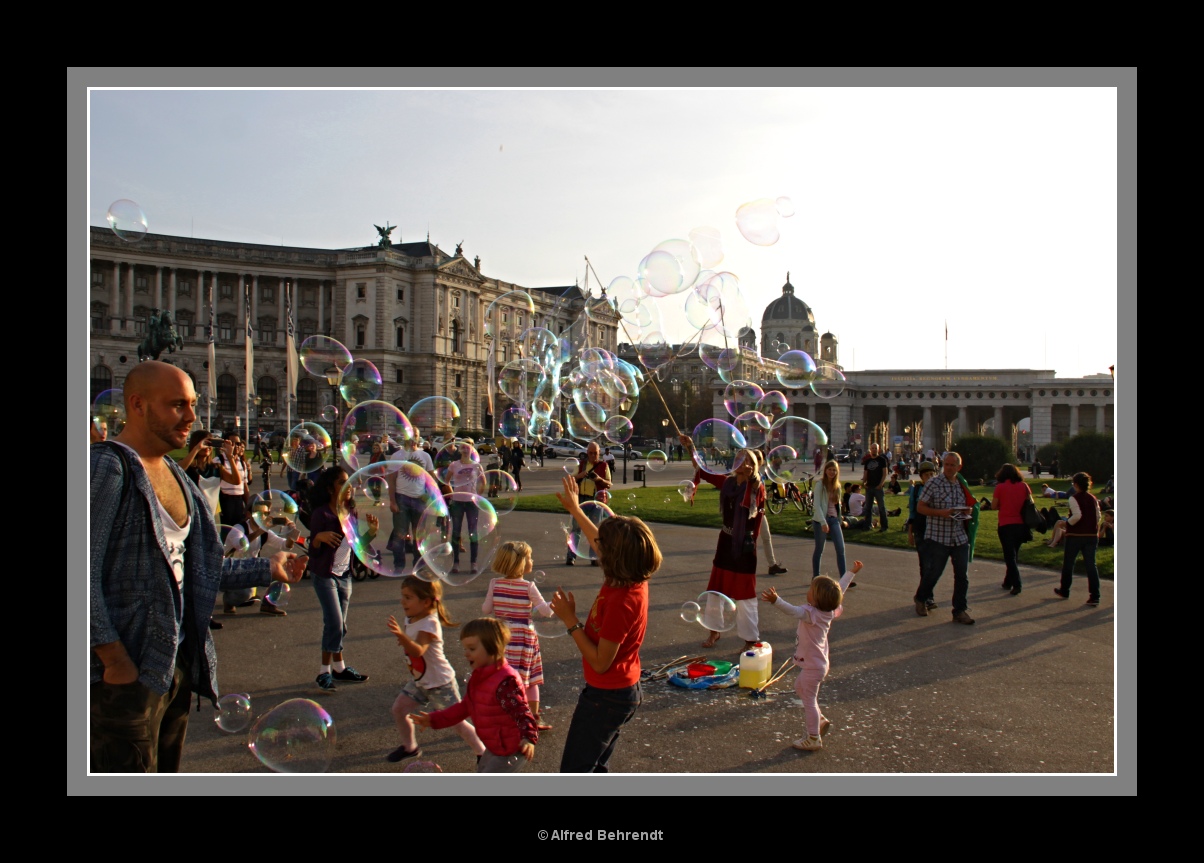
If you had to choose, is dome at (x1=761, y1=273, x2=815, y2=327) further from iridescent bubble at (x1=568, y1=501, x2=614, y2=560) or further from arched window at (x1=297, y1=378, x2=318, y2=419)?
iridescent bubble at (x1=568, y1=501, x2=614, y2=560)

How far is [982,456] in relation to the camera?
36.6m

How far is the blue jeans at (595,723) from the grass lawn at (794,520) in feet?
27.0

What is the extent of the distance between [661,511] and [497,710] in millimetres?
16116

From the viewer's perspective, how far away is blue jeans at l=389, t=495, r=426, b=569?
22.1ft

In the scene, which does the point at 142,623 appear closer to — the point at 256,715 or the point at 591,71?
the point at 256,715

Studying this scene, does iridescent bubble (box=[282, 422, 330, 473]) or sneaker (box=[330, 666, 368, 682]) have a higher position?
iridescent bubble (box=[282, 422, 330, 473])

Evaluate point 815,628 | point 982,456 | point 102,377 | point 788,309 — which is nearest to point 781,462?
point 815,628

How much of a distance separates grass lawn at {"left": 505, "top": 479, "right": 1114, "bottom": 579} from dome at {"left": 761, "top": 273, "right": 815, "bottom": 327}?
85.1m

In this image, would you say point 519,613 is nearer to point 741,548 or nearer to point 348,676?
point 348,676

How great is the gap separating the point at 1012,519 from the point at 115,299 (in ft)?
250

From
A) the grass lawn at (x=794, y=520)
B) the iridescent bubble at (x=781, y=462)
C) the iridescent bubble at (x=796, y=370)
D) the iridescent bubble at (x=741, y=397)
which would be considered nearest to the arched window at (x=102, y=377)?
the grass lawn at (x=794, y=520)

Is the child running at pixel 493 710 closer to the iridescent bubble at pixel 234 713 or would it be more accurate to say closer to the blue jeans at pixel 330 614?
the iridescent bubble at pixel 234 713

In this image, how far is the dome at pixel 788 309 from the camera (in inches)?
4382

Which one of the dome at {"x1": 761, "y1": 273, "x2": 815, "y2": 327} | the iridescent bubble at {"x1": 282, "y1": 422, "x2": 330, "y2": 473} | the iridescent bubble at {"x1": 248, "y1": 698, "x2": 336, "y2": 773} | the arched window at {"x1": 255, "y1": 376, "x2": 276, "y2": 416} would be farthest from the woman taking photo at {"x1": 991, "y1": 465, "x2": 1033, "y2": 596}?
the dome at {"x1": 761, "y1": 273, "x2": 815, "y2": 327}
